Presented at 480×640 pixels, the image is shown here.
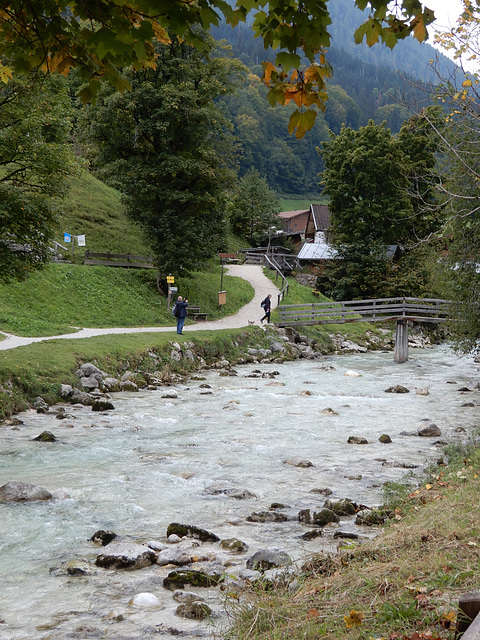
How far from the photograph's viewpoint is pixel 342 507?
7.60 m

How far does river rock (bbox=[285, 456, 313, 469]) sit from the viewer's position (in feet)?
32.9

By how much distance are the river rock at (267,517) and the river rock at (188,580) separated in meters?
1.87

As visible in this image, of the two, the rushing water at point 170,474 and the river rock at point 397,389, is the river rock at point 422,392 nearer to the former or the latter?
the rushing water at point 170,474

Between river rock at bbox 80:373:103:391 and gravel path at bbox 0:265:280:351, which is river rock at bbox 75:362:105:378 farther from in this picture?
gravel path at bbox 0:265:280:351

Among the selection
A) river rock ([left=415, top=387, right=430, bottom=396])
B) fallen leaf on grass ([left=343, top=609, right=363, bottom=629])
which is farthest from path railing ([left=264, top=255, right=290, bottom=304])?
fallen leaf on grass ([left=343, top=609, right=363, bottom=629])

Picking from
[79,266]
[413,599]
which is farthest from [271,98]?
[79,266]

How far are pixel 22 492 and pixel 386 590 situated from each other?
210 inches

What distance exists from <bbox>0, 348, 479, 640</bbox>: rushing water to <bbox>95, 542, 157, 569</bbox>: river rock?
0.41 feet

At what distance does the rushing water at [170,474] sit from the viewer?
202 inches

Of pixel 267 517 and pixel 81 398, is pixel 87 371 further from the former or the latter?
pixel 267 517

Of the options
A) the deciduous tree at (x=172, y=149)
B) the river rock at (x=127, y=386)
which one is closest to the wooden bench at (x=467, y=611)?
the river rock at (x=127, y=386)

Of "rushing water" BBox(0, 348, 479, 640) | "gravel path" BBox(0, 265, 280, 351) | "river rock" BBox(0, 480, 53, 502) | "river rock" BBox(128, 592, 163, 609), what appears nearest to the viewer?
"river rock" BBox(128, 592, 163, 609)

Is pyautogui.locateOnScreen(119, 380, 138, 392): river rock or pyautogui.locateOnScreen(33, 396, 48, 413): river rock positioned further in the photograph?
pyautogui.locateOnScreen(119, 380, 138, 392): river rock

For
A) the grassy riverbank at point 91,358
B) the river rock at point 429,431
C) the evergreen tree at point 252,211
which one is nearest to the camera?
the river rock at point 429,431
